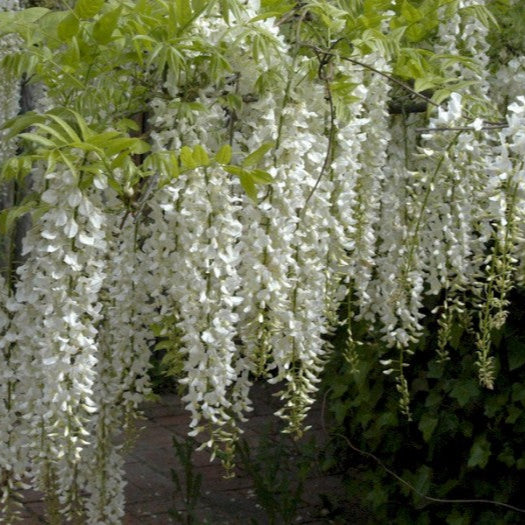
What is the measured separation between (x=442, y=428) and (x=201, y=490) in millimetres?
1878

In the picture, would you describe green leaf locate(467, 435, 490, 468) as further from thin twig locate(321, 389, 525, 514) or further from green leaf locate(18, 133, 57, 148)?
green leaf locate(18, 133, 57, 148)

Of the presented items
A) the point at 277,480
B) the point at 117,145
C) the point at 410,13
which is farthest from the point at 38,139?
the point at 277,480

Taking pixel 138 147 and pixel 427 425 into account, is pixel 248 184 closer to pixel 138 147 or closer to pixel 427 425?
pixel 138 147

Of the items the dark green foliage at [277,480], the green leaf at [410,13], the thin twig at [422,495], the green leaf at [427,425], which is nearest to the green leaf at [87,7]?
the green leaf at [410,13]

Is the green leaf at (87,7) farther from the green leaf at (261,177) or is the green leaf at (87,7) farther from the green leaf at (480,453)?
the green leaf at (480,453)

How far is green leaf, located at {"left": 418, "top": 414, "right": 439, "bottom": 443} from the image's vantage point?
12.0 feet

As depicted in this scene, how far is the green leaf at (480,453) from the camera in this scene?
3.59m

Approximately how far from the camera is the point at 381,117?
284cm

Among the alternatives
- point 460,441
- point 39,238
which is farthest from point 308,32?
point 460,441

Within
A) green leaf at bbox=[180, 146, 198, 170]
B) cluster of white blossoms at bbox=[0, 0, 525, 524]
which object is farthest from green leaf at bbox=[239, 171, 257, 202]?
green leaf at bbox=[180, 146, 198, 170]

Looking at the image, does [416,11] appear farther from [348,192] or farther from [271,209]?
[271,209]

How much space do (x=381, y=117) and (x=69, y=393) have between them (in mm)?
1171

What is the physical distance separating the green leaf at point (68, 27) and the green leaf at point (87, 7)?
0.05 feet

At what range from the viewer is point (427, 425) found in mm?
3674
